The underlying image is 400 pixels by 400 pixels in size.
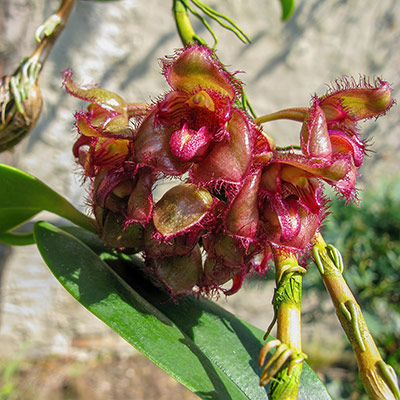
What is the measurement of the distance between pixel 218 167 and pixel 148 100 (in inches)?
75.5

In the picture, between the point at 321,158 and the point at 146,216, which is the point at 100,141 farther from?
the point at 321,158

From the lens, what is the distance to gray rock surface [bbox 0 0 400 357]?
2.18 meters

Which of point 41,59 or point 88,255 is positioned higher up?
point 41,59

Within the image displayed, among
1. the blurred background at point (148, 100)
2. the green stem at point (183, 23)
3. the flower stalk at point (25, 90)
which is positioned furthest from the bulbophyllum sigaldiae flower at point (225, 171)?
the blurred background at point (148, 100)

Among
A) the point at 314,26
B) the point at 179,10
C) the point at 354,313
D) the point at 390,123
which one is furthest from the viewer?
the point at 390,123

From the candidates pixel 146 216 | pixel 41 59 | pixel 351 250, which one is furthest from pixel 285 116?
pixel 351 250

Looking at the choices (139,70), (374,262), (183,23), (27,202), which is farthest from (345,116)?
(139,70)

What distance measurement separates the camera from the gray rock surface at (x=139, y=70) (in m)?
2.18

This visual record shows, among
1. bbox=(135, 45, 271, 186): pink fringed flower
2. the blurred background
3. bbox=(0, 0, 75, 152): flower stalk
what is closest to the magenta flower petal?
bbox=(135, 45, 271, 186): pink fringed flower

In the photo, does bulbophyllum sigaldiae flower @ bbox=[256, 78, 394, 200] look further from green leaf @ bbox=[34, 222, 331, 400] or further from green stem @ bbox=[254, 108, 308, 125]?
green leaf @ bbox=[34, 222, 331, 400]

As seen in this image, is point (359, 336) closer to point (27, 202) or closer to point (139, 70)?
point (27, 202)

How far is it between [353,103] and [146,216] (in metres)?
0.25

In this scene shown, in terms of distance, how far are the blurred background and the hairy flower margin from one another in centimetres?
151

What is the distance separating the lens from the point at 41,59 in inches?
29.3
